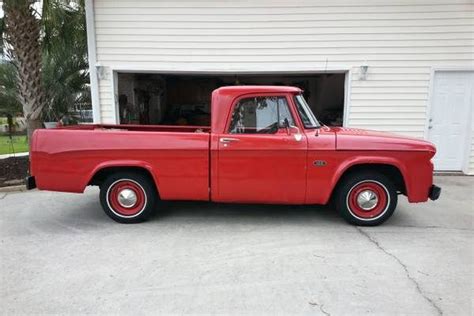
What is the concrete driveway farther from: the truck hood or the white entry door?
the white entry door

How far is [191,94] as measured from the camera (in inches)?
512

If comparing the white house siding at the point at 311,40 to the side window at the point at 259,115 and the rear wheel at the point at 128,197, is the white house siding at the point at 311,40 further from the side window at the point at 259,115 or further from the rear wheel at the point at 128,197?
the rear wheel at the point at 128,197

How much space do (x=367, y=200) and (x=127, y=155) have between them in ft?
10.9

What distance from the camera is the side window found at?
490 centimetres

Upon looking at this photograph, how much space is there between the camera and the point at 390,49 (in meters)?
7.98

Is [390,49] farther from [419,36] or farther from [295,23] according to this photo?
[295,23]

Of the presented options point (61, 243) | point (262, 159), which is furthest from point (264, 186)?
point (61, 243)

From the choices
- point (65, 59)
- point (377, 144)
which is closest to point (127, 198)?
point (377, 144)

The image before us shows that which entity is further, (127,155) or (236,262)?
(127,155)

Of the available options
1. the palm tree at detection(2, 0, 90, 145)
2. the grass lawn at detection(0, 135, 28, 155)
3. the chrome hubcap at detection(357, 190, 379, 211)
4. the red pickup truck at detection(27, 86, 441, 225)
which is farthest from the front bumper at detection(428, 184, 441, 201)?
the grass lawn at detection(0, 135, 28, 155)

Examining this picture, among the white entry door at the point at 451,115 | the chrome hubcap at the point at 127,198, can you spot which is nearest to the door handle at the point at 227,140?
the chrome hubcap at the point at 127,198

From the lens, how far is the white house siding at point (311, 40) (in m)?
7.86

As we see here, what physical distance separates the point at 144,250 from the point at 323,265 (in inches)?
80.4

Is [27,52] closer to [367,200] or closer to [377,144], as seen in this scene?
[377,144]
